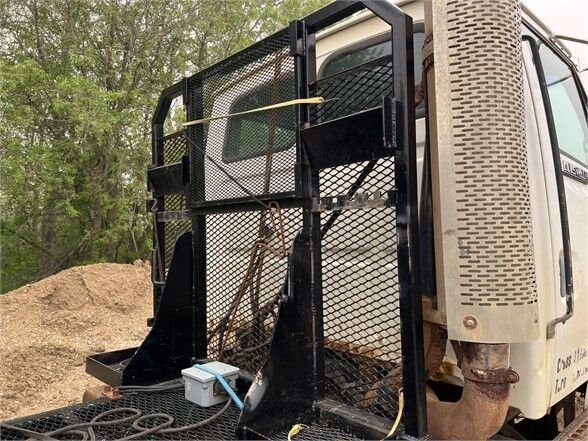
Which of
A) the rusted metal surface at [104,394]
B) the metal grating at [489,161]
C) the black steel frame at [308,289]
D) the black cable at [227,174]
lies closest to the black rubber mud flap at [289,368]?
the black steel frame at [308,289]

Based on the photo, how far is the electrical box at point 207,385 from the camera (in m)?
2.07

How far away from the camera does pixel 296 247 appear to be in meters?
1.86

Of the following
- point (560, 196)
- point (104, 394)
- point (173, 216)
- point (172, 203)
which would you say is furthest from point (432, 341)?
point (172, 203)

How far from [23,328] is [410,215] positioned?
23.5ft

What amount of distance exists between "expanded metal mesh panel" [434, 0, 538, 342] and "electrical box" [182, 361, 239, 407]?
1.06 meters

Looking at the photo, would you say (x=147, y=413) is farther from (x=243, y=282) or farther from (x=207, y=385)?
(x=243, y=282)

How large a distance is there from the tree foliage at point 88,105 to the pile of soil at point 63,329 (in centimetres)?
281

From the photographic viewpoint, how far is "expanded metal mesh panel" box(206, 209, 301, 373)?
224 cm

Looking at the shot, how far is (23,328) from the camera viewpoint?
23.0 feet

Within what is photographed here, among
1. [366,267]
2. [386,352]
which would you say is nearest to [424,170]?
[366,267]

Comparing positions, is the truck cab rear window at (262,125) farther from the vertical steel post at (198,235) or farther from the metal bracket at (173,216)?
the metal bracket at (173,216)

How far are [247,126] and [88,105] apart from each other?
28.6ft

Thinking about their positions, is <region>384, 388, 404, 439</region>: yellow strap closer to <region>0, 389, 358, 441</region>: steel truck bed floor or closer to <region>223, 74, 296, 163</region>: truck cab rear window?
<region>0, 389, 358, 441</region>: steel truck bed floor

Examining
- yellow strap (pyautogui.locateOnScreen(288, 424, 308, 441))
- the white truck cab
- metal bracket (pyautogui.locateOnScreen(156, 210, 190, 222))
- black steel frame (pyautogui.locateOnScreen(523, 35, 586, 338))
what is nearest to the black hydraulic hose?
yellow strap (pyautogui.locateOnScreen(288, 424, 308, 441))
